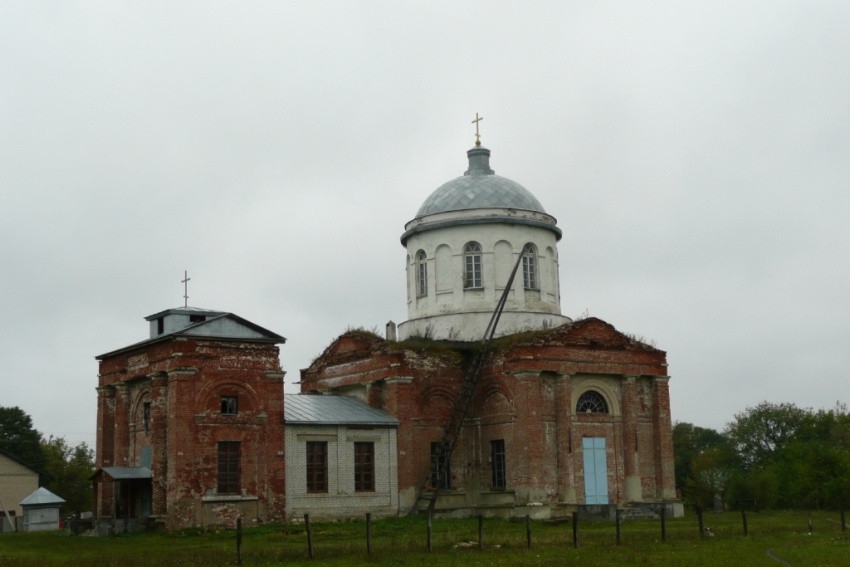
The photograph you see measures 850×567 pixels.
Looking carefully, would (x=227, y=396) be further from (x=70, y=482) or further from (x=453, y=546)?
(x=70, y=482)

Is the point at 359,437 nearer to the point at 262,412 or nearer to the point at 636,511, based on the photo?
the point at 262,412

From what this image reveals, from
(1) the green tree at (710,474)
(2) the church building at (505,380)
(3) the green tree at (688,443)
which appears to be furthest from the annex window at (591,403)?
(3) the green tree at (688,443)

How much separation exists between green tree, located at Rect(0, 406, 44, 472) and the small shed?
25329mm

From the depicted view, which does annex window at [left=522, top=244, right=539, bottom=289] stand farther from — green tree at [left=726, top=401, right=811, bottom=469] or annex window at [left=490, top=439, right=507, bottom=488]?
green tree at [left=726, top=401, right=811, bottom=469]

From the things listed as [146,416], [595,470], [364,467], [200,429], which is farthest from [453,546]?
[146,416]

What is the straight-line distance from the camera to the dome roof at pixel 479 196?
40.7 m

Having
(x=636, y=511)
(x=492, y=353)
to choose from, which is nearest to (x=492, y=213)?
(x=492, y=353)

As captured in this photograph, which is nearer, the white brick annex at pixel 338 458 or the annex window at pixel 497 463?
the white brick annex at pixel 338 458

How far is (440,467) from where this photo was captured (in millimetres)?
36938

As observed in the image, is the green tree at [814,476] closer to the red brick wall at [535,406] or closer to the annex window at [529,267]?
the red brick wall at [535,406]

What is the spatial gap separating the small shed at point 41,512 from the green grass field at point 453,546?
352 inches

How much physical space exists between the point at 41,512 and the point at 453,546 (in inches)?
970

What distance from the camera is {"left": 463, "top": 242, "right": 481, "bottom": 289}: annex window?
39.9m

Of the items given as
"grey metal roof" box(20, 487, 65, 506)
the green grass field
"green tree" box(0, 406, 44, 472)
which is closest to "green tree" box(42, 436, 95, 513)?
"green tree" box(0, 406, 44, 472)
